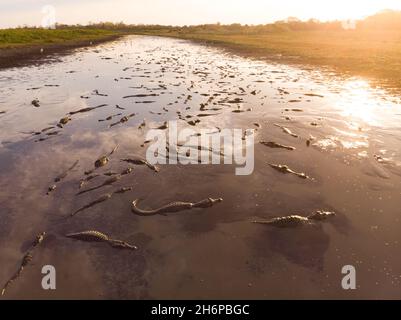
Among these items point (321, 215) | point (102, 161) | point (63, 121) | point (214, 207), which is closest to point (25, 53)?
point (63, 121)

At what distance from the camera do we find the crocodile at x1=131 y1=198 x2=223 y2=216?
667 centimetres

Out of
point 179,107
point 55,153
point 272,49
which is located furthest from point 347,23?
point 55,153

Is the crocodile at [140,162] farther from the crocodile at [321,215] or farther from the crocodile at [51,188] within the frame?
the crocodile at [321,215]

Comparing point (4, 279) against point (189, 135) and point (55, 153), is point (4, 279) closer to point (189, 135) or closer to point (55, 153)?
point (55, 153)

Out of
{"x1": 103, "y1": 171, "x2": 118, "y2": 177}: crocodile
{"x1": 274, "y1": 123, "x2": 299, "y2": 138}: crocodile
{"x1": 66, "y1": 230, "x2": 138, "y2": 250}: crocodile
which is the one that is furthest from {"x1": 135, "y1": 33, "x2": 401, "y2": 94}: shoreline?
{"x1": 66, "y1": 230, "x2": 138, "y2": 250}: crocodile

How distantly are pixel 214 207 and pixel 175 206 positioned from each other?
2.57 feet

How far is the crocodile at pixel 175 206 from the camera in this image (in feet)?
21.9

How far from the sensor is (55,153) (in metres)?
9.63

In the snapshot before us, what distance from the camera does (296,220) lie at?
20.6ft

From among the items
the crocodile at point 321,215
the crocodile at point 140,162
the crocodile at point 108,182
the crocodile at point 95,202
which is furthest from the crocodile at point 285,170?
the crocodile at point 95,202

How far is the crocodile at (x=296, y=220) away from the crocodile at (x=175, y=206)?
1.06 meters

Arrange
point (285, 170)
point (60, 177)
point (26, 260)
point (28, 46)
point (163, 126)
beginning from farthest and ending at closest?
1. point (28, 46)
2. point (163, 126)
3. point (285, 170)
4. point (60, 177)
5. point (26, 260)

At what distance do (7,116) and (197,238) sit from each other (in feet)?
36.4

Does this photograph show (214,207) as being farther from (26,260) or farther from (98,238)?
(26,260)
